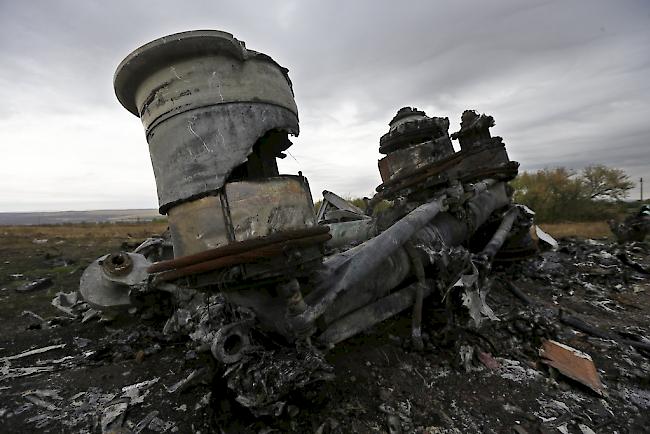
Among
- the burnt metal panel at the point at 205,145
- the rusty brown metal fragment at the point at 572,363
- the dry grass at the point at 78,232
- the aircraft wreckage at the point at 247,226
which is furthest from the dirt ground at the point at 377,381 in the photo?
the dry grass at the point at 78,232

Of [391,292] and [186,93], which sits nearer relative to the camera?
[186,93]

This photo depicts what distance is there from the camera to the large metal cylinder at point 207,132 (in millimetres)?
1624

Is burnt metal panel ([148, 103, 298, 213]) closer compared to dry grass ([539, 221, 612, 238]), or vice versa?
burnt metal panel ([148, 103, 298, 213])

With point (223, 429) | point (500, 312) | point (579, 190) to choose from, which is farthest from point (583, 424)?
point (579, 190)

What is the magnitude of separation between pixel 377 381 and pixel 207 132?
2085mm

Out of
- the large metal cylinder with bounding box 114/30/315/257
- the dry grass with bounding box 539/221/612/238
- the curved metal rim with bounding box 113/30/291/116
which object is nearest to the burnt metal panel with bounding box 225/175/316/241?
the large metal cylinder with bounding box 114/30/315/257

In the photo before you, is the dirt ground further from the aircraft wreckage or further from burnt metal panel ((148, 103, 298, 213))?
burnt metal panel ((148, 103, 298, 213))

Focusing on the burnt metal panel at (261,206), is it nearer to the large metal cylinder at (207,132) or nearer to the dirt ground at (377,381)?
the large metal cylinder at (207,132)

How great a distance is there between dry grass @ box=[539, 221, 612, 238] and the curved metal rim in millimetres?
14168

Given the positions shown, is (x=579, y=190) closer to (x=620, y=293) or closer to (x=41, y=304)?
(x=620, y=293)

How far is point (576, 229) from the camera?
13742mm

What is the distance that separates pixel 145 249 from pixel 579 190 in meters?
19.5

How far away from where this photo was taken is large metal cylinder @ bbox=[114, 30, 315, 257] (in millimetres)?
1624

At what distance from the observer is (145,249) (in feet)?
15.2
